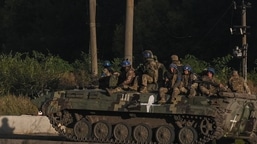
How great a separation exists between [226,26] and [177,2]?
19.5 feet

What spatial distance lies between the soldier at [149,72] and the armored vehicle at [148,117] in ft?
1.65

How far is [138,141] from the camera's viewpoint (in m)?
20.6

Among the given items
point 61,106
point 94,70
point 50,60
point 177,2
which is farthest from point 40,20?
point 61,106

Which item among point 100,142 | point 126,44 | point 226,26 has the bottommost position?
point 100,142

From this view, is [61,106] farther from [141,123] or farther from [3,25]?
[3,25]

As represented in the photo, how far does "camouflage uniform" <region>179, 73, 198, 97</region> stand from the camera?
1977 cm

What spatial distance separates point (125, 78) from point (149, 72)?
789mm

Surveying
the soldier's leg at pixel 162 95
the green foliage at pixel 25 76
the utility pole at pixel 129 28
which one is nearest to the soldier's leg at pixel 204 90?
the soldier's leg at pixel 162 95

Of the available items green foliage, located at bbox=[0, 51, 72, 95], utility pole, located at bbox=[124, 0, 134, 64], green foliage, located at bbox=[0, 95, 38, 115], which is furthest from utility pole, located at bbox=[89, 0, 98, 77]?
green foliage, located at bbox=[0, 51, 72, 95]

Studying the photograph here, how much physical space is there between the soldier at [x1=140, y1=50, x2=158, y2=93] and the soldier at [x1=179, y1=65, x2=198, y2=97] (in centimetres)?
95

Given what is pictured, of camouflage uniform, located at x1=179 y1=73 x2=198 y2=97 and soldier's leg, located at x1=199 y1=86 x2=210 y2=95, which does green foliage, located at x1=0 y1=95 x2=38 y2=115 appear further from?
soldier's leg, located at x1=199 y1=86 x2=210 y2=95

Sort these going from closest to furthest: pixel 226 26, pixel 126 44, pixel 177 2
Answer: pixel 126 44 < pixel 226 26 < pixel 177 2

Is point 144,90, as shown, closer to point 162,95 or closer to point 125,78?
point 162,95

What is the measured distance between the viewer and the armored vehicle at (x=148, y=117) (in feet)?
64.2
